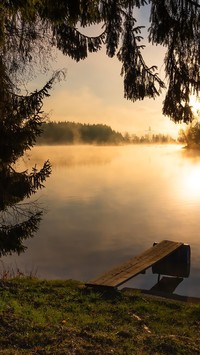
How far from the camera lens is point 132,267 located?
12.5 meters

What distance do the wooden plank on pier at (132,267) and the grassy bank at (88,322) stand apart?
18.9 inches

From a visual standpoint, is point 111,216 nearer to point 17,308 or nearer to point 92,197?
point 92,197

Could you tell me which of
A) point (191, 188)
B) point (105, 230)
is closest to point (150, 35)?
point (105, 230)

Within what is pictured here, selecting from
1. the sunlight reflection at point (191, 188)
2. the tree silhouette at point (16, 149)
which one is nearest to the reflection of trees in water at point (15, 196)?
the tree silhouette at point (16, 149)

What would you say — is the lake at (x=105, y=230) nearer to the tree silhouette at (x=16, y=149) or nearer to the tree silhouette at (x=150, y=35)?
the tree silhouette at (x=16, y=149)

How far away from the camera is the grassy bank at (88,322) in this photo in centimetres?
591

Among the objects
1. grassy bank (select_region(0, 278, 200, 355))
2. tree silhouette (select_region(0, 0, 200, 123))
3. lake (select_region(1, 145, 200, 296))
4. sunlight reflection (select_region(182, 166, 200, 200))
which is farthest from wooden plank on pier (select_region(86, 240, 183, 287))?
sunlight reflection (select_region(182, 166, 200, 200))

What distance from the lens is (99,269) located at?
19.7 m

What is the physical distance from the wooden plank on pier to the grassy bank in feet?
1.58

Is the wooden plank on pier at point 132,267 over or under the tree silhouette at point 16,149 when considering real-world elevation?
under

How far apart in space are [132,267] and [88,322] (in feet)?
16.0

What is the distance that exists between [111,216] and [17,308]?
28.0 meters

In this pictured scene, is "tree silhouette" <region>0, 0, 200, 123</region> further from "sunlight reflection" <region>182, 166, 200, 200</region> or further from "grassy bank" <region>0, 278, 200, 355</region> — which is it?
"sunlight reflection" <region>182, 166, 200, 200</region>

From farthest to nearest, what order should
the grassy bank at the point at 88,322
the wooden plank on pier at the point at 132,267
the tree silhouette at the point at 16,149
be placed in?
the wooden plank on pier at the point at 132,267 < the tree silhouette at the point at 16,149 < the grassy bank at the point at 88,322
